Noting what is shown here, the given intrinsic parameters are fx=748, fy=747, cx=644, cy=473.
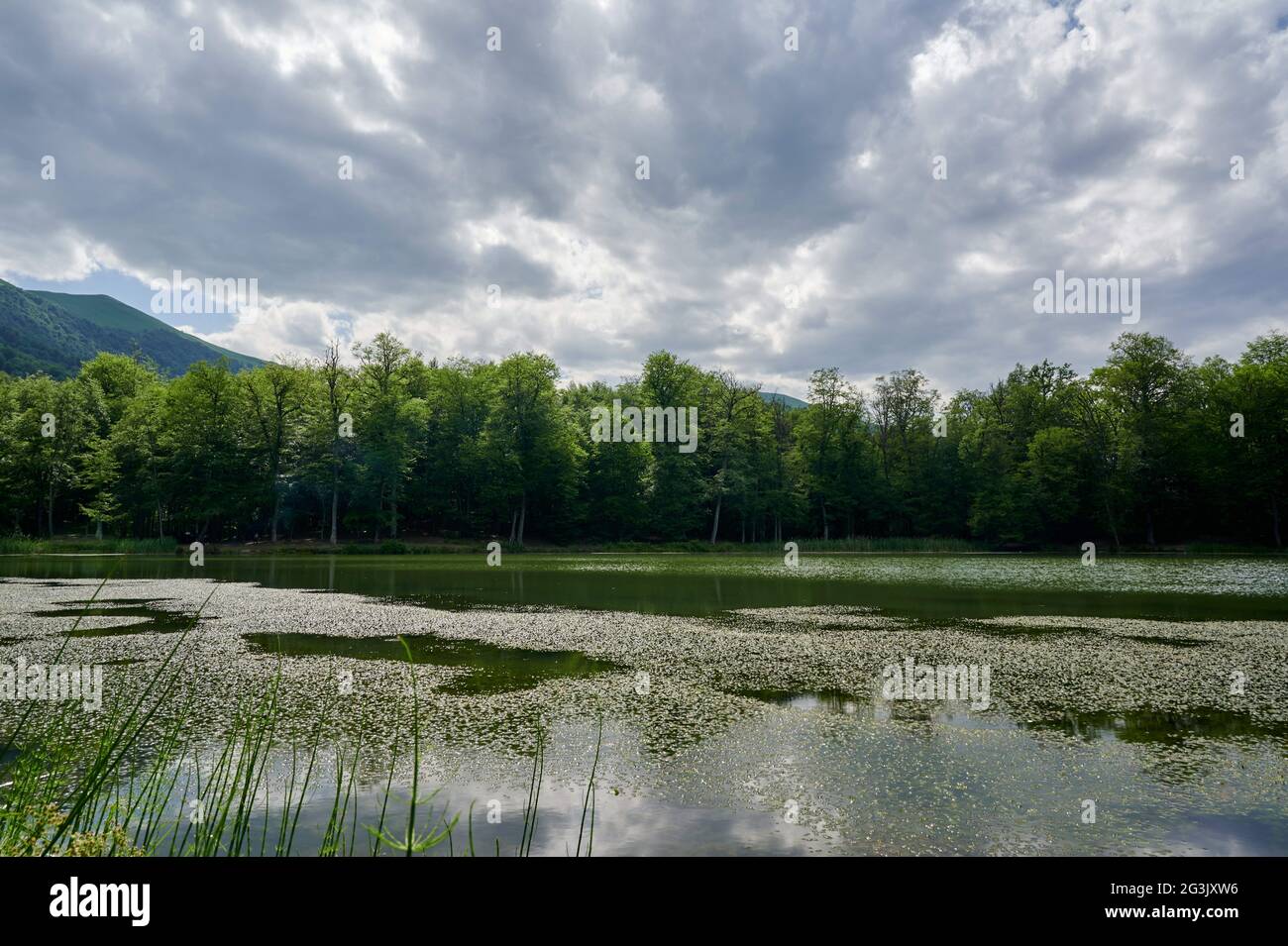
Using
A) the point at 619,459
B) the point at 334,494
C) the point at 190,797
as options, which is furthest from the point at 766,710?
the point at 619,459

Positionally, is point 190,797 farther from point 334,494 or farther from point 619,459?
point 619,459

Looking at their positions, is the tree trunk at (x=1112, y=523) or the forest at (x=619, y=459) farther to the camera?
the tree trunk at (x=1112, y=523)

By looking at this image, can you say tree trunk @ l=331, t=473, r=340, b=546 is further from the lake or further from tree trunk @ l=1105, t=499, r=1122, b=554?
tree trunk @ l=1105, t=499, r=1122, b=554

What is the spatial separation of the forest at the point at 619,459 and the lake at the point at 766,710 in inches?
1442

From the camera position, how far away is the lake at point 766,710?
16.0 ft

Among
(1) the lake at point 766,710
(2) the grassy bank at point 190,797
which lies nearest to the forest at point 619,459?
(1) the lake at point 766,710

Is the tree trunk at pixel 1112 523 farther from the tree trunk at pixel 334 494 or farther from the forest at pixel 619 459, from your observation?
the tree trunk at pixel 334 494

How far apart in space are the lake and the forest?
3663cm

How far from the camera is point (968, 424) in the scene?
70.1 metres

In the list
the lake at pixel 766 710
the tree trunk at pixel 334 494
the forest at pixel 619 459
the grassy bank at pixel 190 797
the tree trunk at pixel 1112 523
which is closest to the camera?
the grassy bank at pixel 190 797

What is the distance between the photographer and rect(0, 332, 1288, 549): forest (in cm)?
5247

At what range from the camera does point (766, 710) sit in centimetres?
788

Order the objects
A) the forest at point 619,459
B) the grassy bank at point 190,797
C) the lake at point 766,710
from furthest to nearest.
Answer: the forest at point 619,459 < the lake at point 766,710 < the grassy bank at point 190,797
